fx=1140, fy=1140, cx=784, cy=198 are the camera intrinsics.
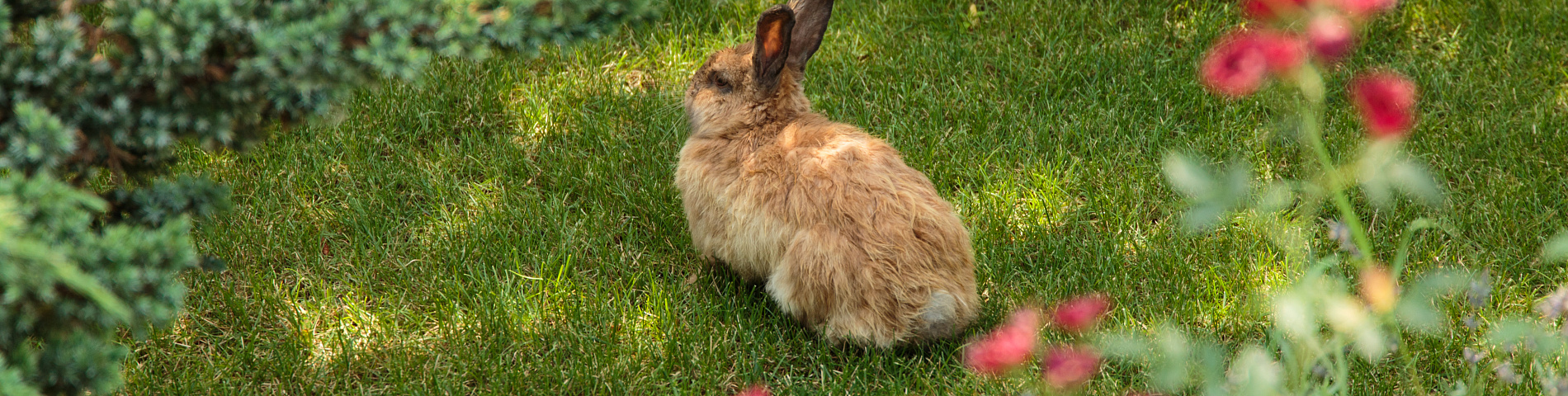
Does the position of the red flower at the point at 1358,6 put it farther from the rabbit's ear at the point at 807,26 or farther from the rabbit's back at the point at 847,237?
the rabbit's ear at the point at 807,26

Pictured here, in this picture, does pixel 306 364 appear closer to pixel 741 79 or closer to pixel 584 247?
pixel 584 247

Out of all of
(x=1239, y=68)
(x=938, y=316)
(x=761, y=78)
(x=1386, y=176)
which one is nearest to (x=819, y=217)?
(x=938, y=316)

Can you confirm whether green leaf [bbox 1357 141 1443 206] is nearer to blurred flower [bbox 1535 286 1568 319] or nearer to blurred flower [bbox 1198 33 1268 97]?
blurred flower [bbox 1198 33 1268 97]

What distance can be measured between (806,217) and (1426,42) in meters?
3.37

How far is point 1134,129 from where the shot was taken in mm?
4512

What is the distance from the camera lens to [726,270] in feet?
12.5

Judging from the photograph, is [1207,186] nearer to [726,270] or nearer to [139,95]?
[139,95]

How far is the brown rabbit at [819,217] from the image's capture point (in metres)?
3.20

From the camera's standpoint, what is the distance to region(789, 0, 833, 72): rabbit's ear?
3682mm

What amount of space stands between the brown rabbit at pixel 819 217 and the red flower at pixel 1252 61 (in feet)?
4.74

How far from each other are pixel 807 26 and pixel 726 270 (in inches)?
33.3

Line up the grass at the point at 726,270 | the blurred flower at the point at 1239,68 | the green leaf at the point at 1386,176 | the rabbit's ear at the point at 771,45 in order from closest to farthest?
the green leaf at the point at 1386,176
the blurred flower at the point at 1239,68
the grass at the point at 726,270
the rabbit's ear at the point at 771,45

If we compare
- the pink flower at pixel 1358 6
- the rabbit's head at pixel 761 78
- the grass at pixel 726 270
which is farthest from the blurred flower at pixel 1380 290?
the rabbit's head at pixel 761 78

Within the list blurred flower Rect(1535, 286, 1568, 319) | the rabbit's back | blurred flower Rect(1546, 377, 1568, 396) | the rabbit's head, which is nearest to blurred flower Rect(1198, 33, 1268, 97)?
blurred flower Rect(1546, 377, 1568, 396)
